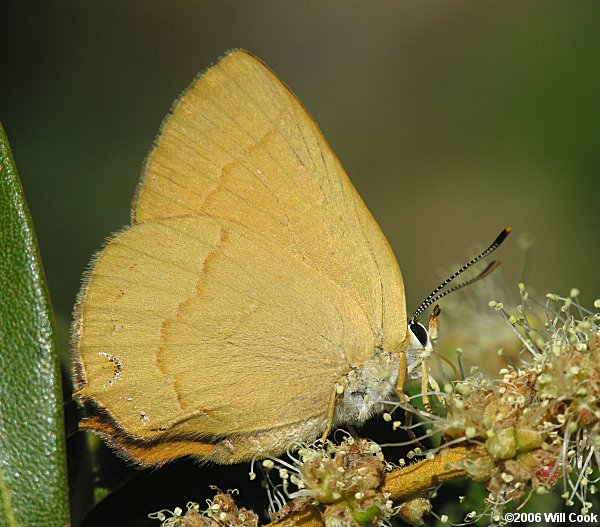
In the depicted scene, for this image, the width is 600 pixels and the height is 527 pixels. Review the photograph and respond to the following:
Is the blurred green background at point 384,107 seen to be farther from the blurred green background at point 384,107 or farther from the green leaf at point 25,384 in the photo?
the green leaf at point 25,384

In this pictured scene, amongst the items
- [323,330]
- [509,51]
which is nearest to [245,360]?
[323,330]

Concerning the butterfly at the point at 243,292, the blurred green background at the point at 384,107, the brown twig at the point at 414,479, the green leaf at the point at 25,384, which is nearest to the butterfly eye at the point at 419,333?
the butterfly at the point at 243,292

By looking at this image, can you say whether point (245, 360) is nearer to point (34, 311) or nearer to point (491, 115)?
point (34, 311)

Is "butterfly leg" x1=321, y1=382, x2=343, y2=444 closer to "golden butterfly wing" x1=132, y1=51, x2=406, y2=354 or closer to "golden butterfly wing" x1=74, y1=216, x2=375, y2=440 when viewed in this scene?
"golden butterfly wing" x1=74, y1=216, x2=375, y2=440

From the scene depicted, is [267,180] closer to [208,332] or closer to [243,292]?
[243,292]

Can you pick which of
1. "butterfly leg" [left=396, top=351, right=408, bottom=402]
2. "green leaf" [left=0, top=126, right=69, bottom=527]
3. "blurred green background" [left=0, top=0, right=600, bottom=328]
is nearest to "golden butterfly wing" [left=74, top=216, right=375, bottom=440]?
"butterfly leg" [left=396, top=351, right=408, bottom=402]

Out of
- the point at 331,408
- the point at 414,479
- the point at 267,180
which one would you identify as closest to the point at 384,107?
the point at 267,180
